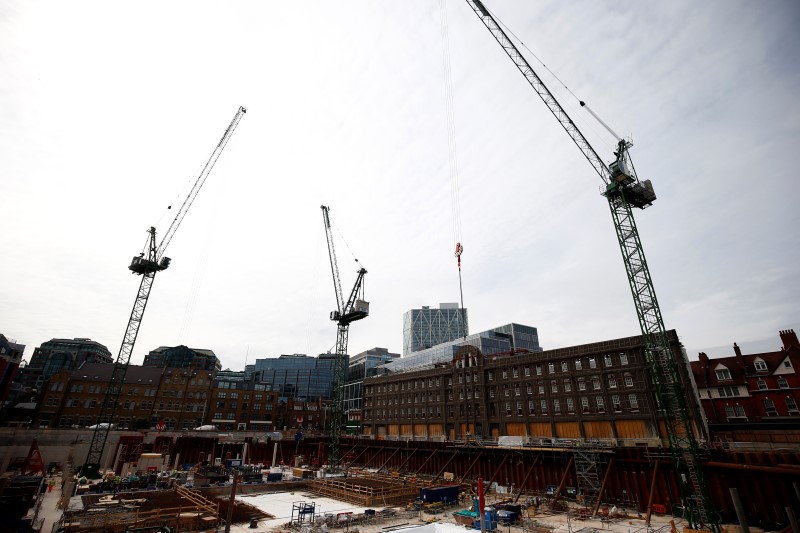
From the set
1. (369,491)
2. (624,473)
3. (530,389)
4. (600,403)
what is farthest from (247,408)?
(624,473)

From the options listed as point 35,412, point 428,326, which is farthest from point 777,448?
point 428,326

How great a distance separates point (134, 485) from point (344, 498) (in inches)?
864

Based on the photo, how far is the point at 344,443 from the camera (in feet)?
254

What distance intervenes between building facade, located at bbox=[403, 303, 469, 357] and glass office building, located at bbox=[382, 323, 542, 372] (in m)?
27.7

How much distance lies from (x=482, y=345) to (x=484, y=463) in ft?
232

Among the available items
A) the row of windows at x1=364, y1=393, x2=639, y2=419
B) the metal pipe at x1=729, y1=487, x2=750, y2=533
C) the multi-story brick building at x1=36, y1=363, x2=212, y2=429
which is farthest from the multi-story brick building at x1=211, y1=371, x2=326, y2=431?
the metal pipe at x1=729, y1=487, x2=750, y2=533

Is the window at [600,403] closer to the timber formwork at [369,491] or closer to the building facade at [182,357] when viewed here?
the timber formwork at [369,491]

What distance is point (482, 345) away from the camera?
117688 millimetres

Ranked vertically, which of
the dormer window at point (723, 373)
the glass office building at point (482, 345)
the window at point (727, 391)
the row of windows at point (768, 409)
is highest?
the glass office building at point (482, 345)

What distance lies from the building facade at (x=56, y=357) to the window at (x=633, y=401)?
507 feet

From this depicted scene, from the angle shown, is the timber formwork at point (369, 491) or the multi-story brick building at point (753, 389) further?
the multi-story brick building at point (753, 389)

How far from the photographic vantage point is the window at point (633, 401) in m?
50.9

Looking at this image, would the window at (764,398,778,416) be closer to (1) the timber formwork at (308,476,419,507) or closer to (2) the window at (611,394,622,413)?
(2) the window at (611,394,622,413)

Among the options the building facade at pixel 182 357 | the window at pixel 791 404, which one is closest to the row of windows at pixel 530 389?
the window at pixel 791 404
